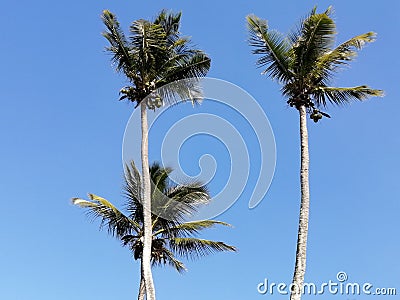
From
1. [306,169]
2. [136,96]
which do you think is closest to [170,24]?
[136,96]

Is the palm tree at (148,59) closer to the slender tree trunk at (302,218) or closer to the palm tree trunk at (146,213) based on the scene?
the palm tree trunk at (146,213)

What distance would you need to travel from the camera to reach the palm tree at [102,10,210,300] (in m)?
21.1

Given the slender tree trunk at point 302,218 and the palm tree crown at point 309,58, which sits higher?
the palm tree crown at point 309,58

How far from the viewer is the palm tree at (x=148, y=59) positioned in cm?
2109

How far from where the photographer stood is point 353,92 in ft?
61.2

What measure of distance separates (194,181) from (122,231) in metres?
3.22

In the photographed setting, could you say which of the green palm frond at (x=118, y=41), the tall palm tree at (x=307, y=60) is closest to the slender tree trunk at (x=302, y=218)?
the tall palm tree at (x=307, y=60)

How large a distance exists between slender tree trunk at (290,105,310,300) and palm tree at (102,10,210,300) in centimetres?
536

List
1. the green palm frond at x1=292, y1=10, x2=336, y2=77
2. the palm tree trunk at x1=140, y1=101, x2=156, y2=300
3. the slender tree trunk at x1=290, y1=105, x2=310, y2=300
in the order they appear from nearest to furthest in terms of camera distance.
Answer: the slender tree trunk at x1=290, y1=105, x2=310, y2=300
the green palm frond at x1=292, y1=10, x2=336, y2=77
the palm tree trunk at x1=140, y1=101, x2=156, y2=300

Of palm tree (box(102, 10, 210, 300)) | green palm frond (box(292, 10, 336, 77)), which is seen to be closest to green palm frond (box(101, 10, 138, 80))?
palm tree (box(102, 10, 210, 300))

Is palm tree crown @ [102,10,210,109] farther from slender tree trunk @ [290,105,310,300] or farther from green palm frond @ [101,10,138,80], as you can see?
slender tree trunk @ [290,105,310,300]

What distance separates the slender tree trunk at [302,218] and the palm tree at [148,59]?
536 cm

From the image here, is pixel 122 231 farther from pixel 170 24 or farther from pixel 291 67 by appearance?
pixel 291 67

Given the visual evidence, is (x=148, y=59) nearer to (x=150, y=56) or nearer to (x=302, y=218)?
(x=150, y=56)
